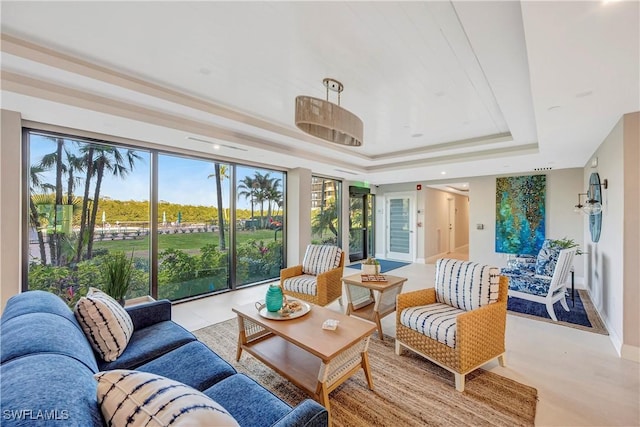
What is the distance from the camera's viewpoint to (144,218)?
3713 mm

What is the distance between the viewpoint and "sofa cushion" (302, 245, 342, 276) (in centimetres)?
374

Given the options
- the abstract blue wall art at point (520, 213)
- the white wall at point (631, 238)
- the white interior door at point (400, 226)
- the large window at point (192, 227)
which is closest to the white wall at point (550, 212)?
the abstract blue wall art at point (520, 213)

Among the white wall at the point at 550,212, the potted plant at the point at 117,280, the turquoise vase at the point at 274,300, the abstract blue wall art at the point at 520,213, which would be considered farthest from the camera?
the abstract blue wall art at the point at 520,213

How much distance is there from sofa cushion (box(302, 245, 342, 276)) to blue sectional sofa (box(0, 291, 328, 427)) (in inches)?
80.0

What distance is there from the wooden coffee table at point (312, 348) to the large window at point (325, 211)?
12.7 feet

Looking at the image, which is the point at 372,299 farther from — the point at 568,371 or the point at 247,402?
the point at 247,402

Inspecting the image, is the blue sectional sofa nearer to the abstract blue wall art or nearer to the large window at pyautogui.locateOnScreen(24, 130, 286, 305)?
the large window at pyautogui.locateOnScreen(24, 130, 286, 305)

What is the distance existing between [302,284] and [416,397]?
185 centimetres

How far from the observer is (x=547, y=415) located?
176cm

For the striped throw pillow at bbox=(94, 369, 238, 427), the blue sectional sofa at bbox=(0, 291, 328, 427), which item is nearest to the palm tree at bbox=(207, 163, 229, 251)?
the blue sectional sofa at bbox=(0, 291, 328, 427)

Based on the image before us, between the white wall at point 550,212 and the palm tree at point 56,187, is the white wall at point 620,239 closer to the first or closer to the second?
the white wall at point 550,212

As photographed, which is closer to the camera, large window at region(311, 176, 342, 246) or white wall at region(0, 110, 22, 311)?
white wall at region(0, 110, 22, 311)

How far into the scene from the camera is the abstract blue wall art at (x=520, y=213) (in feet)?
18.2

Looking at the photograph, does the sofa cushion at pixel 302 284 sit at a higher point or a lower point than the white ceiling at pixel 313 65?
lower
